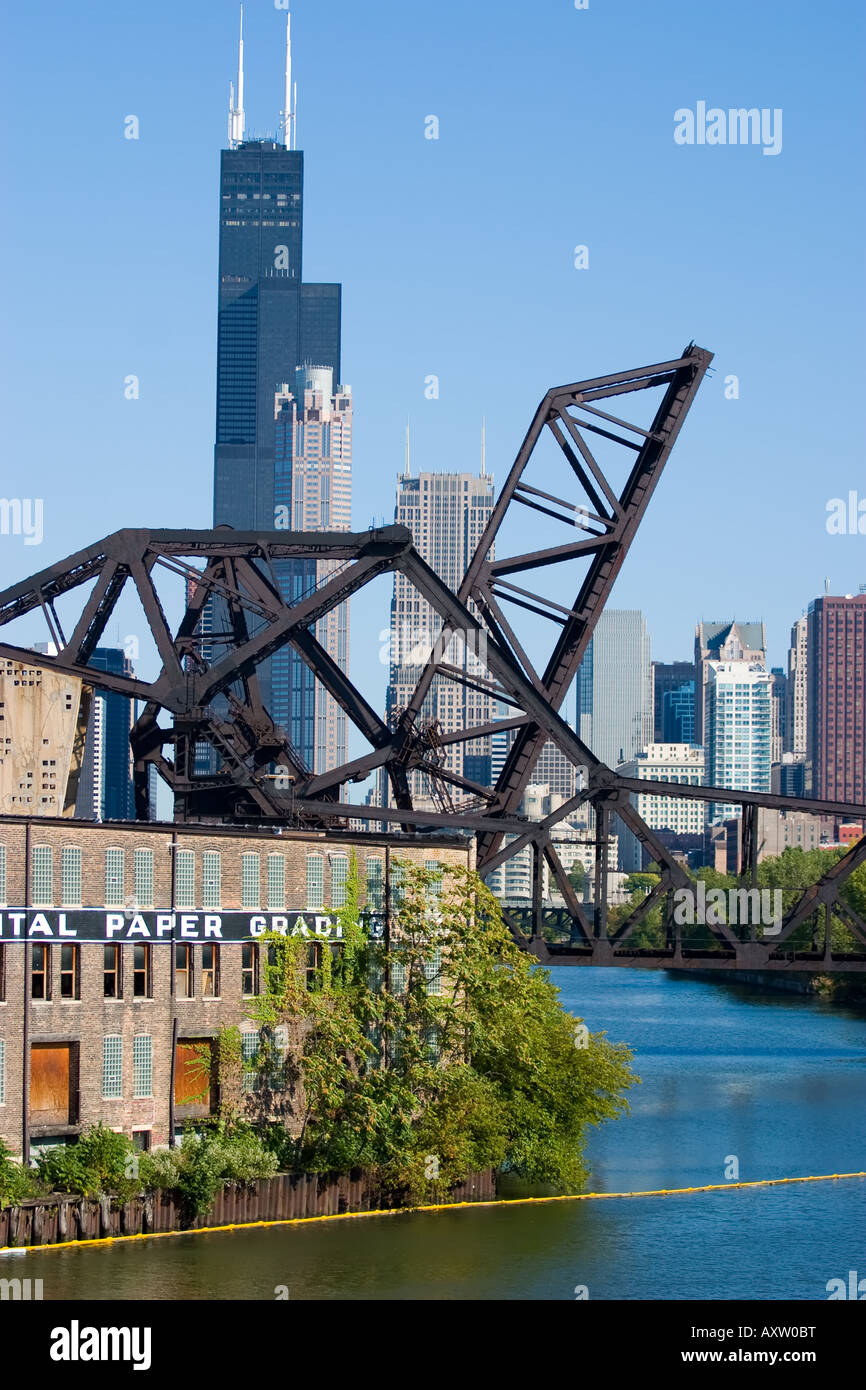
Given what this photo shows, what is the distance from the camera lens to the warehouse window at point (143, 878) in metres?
45.8

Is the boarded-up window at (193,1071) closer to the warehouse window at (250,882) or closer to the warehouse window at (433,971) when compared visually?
the warehouse window at (250,882)

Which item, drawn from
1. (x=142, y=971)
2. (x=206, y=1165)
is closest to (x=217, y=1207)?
(x=206, y=1165)

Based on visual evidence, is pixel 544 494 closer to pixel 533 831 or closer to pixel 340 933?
pixel 533 831

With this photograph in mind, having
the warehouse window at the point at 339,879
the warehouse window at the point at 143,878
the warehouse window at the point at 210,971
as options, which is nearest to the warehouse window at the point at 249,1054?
the warehouse window at the point at 210,971

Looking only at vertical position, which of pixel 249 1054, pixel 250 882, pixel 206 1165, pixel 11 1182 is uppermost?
pixel 250 882

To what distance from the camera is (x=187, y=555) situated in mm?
55562

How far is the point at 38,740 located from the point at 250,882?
7.16 metres

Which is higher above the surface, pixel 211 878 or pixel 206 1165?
pixel 211 878

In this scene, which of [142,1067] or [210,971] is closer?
[142,1067]

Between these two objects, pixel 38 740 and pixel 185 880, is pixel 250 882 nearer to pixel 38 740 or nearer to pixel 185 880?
pixel 185 880

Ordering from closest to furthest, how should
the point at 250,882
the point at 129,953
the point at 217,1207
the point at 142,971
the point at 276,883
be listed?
the point at 217,1207, the point at 129,953, the point at 142,971, the point at 250,882, the point at 276,883

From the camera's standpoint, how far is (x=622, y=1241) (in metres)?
46.8

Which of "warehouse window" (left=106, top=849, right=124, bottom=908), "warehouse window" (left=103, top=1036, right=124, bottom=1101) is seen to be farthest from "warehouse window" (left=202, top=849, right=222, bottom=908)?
"warehouse window" (left=103, top=1036, right=124, bottom=1101)
